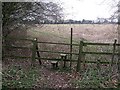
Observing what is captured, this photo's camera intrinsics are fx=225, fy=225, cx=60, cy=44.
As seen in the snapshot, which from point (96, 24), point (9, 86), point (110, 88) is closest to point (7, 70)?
point (9, 86)

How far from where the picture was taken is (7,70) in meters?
7.30

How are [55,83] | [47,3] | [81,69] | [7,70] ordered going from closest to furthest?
[55,83], [7,70], [81,69], [47,3]

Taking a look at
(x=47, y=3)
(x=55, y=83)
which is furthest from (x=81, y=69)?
(x=47, y=3)

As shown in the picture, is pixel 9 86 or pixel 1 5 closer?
pixel 9 86

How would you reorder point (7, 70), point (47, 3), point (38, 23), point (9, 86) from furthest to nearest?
point (38, 23) < point (47, 3) < point (7, 70) < point (9, 86)

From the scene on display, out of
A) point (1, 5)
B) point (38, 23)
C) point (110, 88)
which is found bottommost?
point (110, 88)

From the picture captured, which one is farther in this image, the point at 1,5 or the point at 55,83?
the point at 1,5

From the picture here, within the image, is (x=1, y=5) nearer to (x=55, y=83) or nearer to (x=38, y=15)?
(x=38, y=15)

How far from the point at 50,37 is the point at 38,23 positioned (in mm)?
992

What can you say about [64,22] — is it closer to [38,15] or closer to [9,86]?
[38,15]

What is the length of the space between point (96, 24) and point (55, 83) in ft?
14.0

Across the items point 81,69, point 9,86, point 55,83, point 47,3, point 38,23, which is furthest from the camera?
point 38,23

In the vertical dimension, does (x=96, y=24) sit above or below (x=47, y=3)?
below

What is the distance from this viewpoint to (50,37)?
10.7 meters
